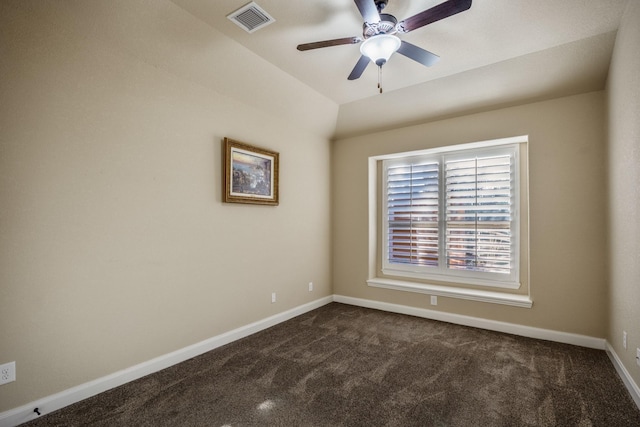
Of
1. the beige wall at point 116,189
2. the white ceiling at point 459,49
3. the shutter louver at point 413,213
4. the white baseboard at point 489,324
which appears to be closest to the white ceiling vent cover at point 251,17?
the white ceiling at point 459,49

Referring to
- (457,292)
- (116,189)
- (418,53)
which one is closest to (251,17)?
(418,53)

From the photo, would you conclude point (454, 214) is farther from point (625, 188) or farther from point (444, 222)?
point (625, 188)

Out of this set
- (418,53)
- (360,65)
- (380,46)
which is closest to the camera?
(380,46)

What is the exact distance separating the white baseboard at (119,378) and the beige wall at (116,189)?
0.05 meters

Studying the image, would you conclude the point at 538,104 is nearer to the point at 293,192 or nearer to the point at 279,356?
the point at 293,192

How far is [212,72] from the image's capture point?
2.94m

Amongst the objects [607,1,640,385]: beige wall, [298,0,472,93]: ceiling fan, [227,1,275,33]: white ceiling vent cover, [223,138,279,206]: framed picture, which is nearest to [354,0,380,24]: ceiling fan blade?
[298,0,472,93]: ceiling fan

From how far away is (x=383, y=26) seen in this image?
2.06 m

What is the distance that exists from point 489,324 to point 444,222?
1.34 meters

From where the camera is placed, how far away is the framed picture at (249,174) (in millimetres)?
3199

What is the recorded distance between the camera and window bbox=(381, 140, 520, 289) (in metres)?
3.71

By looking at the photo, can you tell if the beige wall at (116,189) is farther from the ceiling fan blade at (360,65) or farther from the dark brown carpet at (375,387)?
the ceiling fan blade at (360,65)

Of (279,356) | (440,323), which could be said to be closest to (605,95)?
(440,323)

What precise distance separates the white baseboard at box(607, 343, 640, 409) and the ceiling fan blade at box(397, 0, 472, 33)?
2.75 meters
